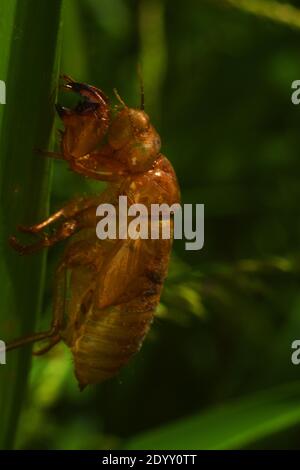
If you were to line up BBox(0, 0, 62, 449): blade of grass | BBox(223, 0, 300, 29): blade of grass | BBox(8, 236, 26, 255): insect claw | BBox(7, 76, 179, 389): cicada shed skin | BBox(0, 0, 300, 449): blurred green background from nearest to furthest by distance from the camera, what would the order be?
BBox(0, 0, 62, 449): blade of grass → BBox(8, 236, 26, 255): insect claw → BBox(7, 76, 179, 389): cicada shed skin → BBox(223, 0, 300, 29): blade of grass → BBox(0, 0, 300, 449): blurred green background

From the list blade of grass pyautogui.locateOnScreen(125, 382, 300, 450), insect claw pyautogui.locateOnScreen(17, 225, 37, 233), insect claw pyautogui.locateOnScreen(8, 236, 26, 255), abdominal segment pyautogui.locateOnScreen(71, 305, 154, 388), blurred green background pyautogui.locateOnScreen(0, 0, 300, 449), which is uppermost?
blurred green background pyautogui.locateOnScreen(0, 0, 300, 449)

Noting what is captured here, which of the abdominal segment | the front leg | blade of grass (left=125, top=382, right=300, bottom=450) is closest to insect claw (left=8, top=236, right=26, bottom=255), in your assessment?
the front leg

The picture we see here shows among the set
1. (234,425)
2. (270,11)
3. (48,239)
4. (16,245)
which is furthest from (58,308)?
(270,11)

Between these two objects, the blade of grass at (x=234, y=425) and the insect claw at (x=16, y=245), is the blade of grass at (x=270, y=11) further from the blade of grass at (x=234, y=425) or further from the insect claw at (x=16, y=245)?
the insect claw at (x=16, y=245)

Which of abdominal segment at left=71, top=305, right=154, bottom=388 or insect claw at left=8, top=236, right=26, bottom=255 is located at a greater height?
insect claw at left=8, top=236, right=26, bottom=255

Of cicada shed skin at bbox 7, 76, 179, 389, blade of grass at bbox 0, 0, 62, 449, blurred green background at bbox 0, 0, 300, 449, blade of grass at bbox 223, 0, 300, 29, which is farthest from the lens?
blurred green background at bbox 0, 0, 300, 449

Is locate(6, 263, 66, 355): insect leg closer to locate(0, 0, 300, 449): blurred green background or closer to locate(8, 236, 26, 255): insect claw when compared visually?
locate(8, 236, 26, 255): insect claw

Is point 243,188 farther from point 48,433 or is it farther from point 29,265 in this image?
point 29,265
